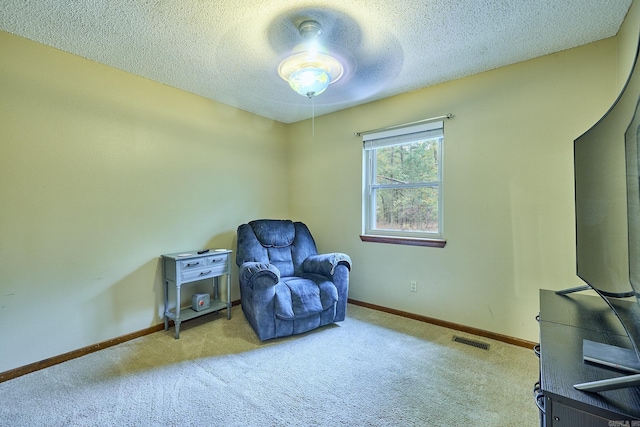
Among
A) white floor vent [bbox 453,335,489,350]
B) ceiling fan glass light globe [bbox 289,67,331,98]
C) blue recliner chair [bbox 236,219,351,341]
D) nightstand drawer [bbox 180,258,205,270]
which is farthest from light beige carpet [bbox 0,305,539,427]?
ceiling fan glass light globe [bbox 289,67,331,98]

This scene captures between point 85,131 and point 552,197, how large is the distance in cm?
375

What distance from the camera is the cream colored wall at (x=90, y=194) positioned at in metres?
2.02

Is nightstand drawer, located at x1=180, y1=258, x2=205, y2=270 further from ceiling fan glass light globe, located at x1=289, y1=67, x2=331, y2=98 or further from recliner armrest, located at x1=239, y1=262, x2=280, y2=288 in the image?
ceiling fan glass light globe, located at x1=289, y1=67, x2=331, y2=98

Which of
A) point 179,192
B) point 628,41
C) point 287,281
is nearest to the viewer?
point 628,41

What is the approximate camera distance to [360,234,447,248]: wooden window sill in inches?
111

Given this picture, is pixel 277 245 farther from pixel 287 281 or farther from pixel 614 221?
pixel 614 221

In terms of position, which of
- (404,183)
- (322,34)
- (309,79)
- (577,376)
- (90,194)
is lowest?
(577,376)

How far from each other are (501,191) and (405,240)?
98 centimetres

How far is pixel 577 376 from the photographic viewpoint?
0.90m

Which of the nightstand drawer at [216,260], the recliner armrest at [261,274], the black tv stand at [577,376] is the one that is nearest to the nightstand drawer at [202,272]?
the nightstand drawer at [216,260]

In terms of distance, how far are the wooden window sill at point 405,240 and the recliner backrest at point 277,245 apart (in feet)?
2.19

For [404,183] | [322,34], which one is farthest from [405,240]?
[322,34]

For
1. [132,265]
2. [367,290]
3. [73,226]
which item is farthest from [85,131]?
[367,290]

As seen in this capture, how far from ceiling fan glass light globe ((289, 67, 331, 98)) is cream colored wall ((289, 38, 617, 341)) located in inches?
49.2
